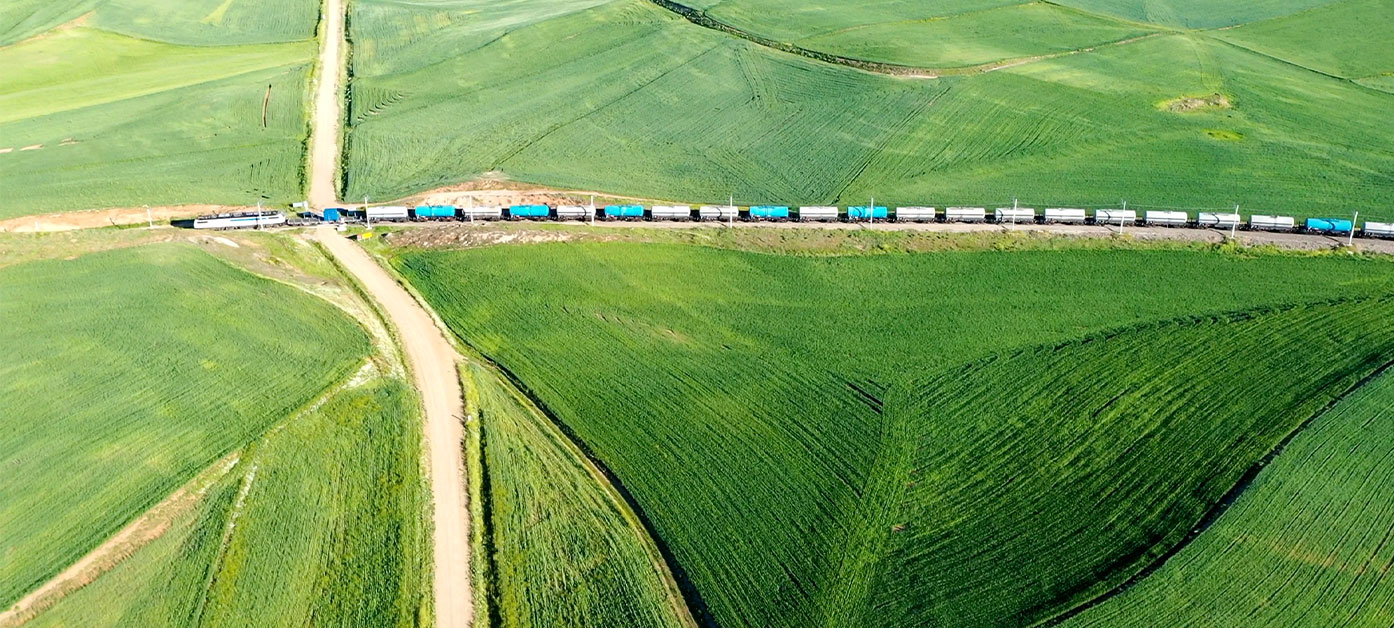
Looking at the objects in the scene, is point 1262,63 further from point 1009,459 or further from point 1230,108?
point 1009,459

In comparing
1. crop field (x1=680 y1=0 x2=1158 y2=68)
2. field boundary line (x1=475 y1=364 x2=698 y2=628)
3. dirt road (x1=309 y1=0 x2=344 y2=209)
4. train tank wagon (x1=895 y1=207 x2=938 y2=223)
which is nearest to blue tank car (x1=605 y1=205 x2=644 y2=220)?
train tank wagon (x1=895 y1=207 x2=938 y2=223)

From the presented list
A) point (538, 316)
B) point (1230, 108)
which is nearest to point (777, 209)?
point (538, 316)

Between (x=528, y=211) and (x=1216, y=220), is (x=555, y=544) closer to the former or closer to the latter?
(x=528, y=211)

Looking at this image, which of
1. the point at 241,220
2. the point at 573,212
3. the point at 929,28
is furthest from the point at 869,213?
the point at 929,28

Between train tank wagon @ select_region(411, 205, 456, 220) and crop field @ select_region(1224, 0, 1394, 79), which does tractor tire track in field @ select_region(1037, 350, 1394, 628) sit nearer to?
train tank wagon @ select_region(411, 205, 456, 220)

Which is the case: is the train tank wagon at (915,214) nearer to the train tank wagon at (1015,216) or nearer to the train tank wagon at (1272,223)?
the train tank wagon at (1015,216)

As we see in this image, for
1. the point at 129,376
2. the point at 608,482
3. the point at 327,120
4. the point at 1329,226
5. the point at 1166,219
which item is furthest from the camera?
the point at 327,120

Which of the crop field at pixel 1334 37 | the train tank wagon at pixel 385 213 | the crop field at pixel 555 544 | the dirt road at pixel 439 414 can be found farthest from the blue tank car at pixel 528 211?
the crop field at pixel 1334 37
